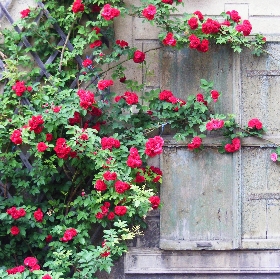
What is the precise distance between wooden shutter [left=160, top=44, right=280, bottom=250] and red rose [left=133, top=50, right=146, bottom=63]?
0.25 m

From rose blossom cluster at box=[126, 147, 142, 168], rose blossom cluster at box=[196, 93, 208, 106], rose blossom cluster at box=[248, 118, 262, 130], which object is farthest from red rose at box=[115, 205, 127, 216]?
rose blossom cluster at box=[248, 118, 262, 130]

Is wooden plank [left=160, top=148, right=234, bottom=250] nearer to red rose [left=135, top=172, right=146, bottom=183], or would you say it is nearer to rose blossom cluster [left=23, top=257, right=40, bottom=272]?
red rose [left=135, top=172, right=146, bottom=183]

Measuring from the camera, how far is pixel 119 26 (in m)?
3.95

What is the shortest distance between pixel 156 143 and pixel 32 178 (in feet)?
3.23

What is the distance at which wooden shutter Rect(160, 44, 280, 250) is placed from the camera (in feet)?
12.9

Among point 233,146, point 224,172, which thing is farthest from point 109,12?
point 224,172

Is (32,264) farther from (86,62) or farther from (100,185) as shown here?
(86,62)

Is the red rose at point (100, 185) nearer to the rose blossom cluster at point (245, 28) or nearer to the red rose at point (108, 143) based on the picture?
the red rose at point (108, 143)

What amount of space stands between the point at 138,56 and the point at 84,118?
0.62m

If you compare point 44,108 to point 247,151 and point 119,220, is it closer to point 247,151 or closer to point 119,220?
point 119,220

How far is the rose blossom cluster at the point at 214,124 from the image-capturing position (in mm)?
3730

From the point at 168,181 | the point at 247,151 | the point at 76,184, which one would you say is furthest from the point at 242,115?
the point at 76,184

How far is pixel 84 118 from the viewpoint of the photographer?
389cm

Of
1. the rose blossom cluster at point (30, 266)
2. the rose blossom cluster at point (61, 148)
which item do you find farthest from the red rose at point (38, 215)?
the rose blossom cluster at point (61, 148)
